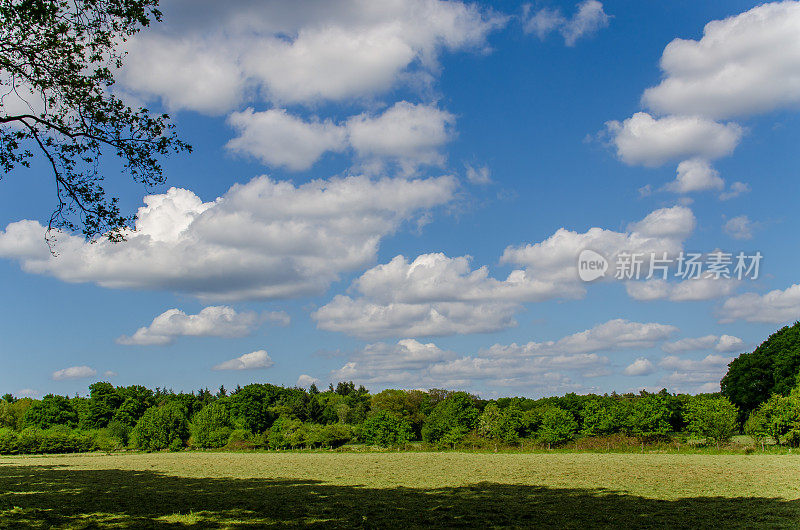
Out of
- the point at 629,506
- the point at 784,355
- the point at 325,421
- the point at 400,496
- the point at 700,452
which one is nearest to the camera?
the point at 629,506

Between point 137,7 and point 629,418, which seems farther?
point 629,418

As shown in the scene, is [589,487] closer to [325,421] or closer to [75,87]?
[75,87]

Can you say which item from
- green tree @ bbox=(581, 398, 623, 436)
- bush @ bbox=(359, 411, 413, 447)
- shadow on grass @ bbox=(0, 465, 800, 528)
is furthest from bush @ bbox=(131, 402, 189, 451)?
shadow on grass @ bbox=(0, 465, 800, 528)

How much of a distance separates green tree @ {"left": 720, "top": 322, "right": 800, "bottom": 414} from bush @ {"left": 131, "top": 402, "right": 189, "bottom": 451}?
283 feet

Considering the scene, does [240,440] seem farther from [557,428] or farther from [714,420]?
[714,420]

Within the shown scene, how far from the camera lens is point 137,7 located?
48.5ft

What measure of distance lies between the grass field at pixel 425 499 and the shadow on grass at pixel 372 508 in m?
0.04

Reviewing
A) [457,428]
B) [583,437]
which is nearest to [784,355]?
[583,437]

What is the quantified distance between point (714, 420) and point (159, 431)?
82.6 metres

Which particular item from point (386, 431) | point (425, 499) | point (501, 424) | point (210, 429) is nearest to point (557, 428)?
point (501, 424)

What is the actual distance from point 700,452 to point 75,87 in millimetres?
66527

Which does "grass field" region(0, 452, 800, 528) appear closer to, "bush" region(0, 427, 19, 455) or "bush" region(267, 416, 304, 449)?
"bush" region(267, 416, 304, 449)

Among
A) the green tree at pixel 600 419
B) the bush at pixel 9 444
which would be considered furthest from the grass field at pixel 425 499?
the bush at pixel 9 444

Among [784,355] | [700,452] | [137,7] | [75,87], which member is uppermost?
[137,7]
